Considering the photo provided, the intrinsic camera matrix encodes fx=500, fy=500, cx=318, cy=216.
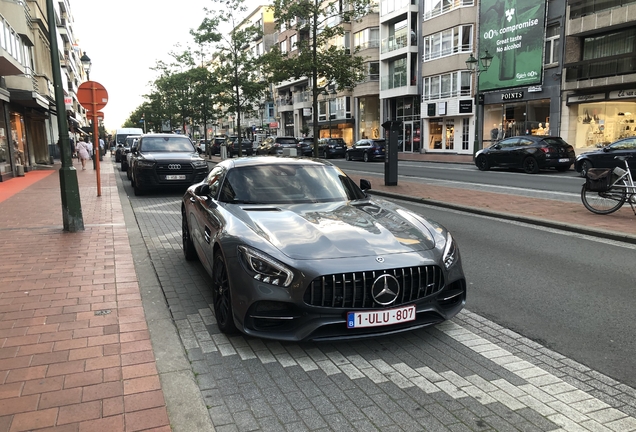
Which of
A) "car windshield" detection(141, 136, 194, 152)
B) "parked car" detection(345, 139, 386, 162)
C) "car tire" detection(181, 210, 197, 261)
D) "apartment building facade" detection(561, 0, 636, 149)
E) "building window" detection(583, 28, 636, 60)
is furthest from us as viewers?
"parked car" detection(345, 139, 386, 162)

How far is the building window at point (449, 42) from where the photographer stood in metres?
36.2

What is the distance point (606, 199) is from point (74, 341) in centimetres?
929

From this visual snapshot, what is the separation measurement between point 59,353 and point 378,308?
2.35 meters

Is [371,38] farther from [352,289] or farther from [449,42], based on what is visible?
[352,289]

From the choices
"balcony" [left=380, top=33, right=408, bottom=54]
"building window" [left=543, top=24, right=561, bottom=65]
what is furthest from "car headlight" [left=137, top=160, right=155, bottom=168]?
"balcony" [left=380, top=33, right=408, bottom=54]

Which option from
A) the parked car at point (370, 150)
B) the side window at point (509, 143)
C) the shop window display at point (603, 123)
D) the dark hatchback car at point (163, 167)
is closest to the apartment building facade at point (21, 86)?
the dark hatchback car at point (163, 167)

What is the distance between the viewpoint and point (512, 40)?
3212cm

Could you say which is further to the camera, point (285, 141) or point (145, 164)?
point (285, 141)

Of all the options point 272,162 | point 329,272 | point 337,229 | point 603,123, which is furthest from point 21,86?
point 603,123

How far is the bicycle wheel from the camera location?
9.16 m

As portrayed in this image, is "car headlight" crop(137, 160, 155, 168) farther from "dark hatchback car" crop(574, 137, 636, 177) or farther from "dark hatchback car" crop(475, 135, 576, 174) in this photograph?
"dark hatchback car" crop(475, 135, 576, 174)

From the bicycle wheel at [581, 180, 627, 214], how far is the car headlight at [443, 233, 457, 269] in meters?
6.61

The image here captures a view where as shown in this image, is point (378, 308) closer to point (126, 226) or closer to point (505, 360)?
point (505, 360)

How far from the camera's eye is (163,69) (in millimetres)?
55781
